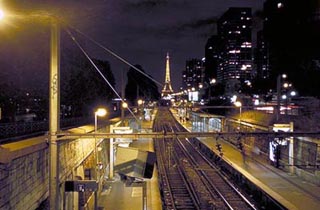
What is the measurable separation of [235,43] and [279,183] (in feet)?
510

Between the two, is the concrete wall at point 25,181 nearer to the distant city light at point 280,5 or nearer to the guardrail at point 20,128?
the guardrail at point 20,128

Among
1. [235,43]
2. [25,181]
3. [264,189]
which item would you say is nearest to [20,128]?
[25,181]

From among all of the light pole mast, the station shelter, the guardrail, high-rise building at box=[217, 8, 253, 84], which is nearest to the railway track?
the station shelter

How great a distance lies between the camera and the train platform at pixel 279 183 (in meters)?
16.6

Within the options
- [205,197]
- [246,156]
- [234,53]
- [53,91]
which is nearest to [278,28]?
[246,156]

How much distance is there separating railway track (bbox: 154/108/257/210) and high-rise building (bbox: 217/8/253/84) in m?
137

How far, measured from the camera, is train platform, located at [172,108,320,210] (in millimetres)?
16584

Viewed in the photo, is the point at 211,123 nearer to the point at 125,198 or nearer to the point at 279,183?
the point at 279,183

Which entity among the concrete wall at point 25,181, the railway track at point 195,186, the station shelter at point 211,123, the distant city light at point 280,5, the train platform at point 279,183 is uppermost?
the distant city light at point 280,5

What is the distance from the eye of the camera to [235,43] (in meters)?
171

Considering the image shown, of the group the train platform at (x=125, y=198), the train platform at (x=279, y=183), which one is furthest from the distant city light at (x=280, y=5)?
the train platform at (x=125, y=198)

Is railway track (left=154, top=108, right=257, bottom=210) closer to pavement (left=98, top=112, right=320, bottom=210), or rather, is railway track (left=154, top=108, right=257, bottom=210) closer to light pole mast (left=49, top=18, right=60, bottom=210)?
pavement (left=98, top=112, right=320, bottom=210)

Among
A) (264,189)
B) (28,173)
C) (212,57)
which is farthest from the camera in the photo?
(212,57)

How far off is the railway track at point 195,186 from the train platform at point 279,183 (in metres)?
1.13
